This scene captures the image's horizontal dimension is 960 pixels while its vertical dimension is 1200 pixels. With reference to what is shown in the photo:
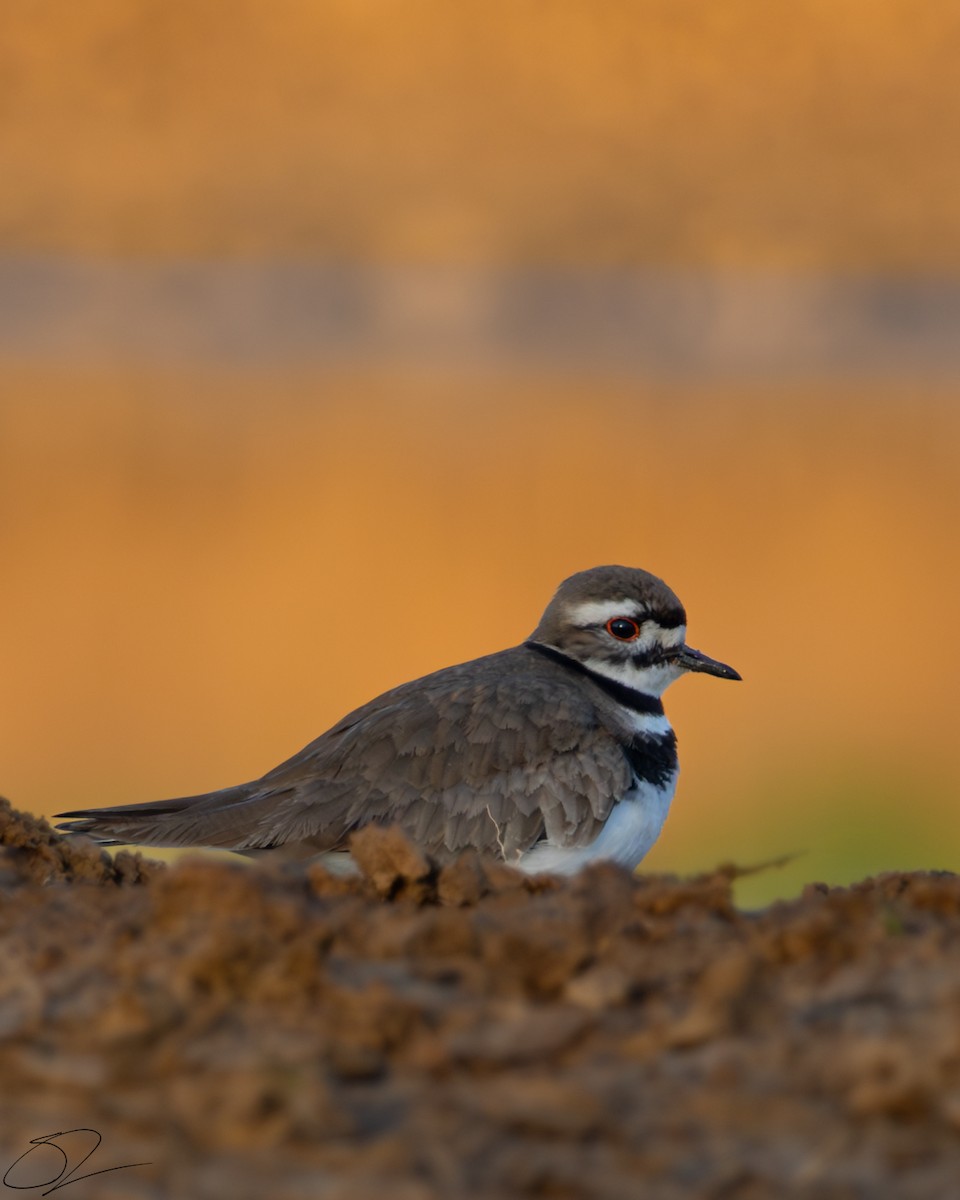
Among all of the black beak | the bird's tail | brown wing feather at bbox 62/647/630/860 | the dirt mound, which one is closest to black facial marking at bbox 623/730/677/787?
brown wing feather at bbox 62/647/630/860

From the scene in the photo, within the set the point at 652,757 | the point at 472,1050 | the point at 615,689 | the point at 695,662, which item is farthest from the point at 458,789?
the point at 472,1050

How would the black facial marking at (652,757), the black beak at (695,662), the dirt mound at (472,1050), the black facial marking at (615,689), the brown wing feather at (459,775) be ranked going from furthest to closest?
1. the black beak at (695,662)
2. the black facial marking at (615,689)
3. the black facial marking at (652,757)
4. the brown wing feather at (459,775)
5. the dirt mound at (472,1050)

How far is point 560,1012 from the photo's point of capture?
9.35 ft

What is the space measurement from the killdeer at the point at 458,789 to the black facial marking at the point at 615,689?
256 millimetres

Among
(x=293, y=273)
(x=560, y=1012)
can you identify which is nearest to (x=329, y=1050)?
(x=560, y=1012)

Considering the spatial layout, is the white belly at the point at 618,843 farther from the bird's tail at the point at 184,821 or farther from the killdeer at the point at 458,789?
the bird's tail at the point at 184,821

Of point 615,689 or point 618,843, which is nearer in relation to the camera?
point 618,843

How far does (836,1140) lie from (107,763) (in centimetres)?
696

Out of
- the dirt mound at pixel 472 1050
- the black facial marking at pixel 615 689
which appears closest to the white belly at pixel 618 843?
the black facial marking at pixel 615 689

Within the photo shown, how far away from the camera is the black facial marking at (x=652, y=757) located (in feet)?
18.0

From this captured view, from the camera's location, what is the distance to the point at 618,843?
5250 millimetres

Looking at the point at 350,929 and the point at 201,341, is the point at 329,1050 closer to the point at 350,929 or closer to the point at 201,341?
the point at 350,929

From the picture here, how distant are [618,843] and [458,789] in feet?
1.44

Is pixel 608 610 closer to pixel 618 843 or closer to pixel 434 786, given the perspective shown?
pixel 618 843
